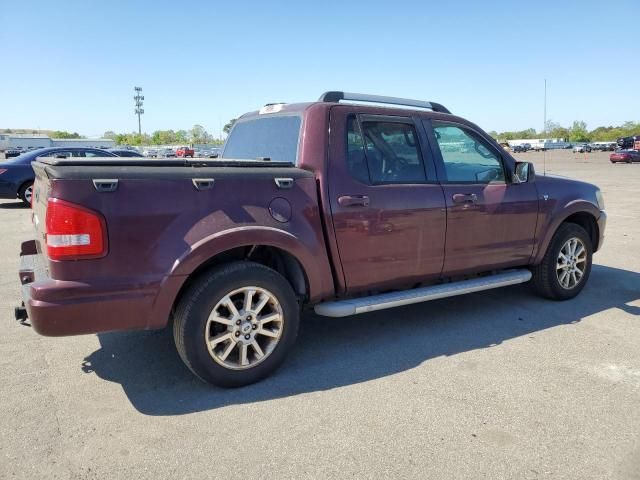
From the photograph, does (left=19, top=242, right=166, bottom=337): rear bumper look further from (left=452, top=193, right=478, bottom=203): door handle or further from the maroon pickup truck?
(left=452, top=193, right=478, bottom=203): door handle

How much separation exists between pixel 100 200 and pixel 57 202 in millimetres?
219

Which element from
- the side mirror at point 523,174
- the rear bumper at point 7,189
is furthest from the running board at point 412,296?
the rear bumper at point 7,189

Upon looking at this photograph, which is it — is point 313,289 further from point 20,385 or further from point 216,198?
point 20,385

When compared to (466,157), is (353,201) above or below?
below

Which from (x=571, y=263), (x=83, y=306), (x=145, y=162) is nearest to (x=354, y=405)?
(x=83, y=306)

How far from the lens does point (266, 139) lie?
4.36m

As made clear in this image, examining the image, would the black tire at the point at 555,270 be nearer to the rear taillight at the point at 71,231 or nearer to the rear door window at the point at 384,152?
the rear door window at the point at 384,152

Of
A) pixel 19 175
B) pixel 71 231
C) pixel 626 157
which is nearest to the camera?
pixel 71 231

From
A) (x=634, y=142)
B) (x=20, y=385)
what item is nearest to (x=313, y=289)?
(x=20, y=385)

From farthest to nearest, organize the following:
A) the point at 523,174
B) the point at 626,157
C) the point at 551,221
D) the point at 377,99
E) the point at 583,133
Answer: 1. the point at 583,133
2. the point at 626,157
3. the point at 551,221
4. the point at 523,174
5. the point at 377,99

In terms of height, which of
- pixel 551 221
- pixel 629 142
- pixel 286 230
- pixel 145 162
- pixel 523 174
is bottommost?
pixel 551 221

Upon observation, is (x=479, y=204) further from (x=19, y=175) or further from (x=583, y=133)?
(x=583, y=133)

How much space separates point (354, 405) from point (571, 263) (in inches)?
128

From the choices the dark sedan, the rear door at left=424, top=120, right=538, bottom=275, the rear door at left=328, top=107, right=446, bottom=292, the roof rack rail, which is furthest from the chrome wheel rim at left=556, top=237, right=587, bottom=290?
the dark sedan
